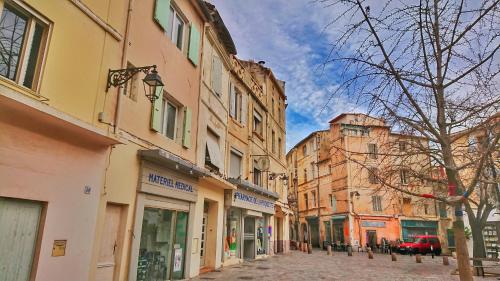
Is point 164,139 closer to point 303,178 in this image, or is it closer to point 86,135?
point 86,135

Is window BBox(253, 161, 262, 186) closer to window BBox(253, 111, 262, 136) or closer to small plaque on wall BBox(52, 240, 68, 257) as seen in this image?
window BBox(253, 111, 262, 136)

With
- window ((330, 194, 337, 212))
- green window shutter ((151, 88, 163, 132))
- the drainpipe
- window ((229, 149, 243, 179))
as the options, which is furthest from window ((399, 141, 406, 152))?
window ((330, 194, 337, 212))

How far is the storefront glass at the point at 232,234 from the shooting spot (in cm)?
1448

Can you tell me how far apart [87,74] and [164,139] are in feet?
11.1

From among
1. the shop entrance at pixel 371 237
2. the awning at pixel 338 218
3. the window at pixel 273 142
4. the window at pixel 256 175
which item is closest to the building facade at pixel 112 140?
the window at pixel 256 175

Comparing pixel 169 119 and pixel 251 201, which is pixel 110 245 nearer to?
pixel 169 119

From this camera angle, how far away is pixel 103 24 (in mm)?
6863

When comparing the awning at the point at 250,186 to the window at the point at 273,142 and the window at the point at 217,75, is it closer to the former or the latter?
the window at the point at 217,75

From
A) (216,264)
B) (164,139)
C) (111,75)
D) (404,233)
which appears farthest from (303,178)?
(111,75)

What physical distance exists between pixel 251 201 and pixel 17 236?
1226cm

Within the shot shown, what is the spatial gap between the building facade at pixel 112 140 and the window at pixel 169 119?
0.05 metres

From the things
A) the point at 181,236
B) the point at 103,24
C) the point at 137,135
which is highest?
the point at 103,24

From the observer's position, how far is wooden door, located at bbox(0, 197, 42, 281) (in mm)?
4938

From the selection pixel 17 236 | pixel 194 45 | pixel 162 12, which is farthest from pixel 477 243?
pixel 17 236
